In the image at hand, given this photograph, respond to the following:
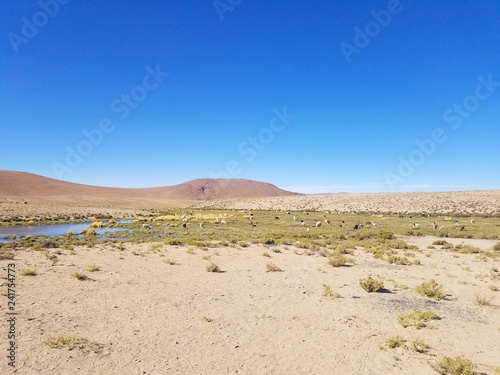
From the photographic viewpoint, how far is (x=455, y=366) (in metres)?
5.11

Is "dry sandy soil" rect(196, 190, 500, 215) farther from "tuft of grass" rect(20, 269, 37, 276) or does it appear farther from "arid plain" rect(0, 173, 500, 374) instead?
"tuft of grass" rect(20, 269, 37, 276)

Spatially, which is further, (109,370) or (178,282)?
(178,282)

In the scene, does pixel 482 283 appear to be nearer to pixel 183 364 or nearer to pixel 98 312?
pixel 183 364

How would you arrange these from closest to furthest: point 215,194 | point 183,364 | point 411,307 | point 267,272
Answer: point 183,364, point 411,307, point 267,272, point 215,194

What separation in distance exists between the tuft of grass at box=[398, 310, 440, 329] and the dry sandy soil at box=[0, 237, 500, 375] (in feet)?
0.56

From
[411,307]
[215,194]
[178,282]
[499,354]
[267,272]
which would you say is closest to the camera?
[499,354]

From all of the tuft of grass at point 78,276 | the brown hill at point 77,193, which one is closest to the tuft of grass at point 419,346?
the tuft of grass at point 78,276

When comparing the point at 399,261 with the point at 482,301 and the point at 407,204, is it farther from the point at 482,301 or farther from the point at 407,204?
the point at 407,204

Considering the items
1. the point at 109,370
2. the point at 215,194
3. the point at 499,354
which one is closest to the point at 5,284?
the point at 109,370

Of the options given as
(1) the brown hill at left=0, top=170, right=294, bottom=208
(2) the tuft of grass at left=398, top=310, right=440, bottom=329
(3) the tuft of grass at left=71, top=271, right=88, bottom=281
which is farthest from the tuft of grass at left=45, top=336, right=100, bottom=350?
(1) the brown hill at left=0, top=170, right=294, bottom=208

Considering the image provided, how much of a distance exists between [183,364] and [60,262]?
11.7 m

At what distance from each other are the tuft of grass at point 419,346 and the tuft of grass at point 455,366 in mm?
557

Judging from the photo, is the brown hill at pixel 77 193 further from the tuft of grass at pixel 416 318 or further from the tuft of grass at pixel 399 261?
the tuft of grass at pixel 416 318

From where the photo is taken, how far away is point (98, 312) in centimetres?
795
